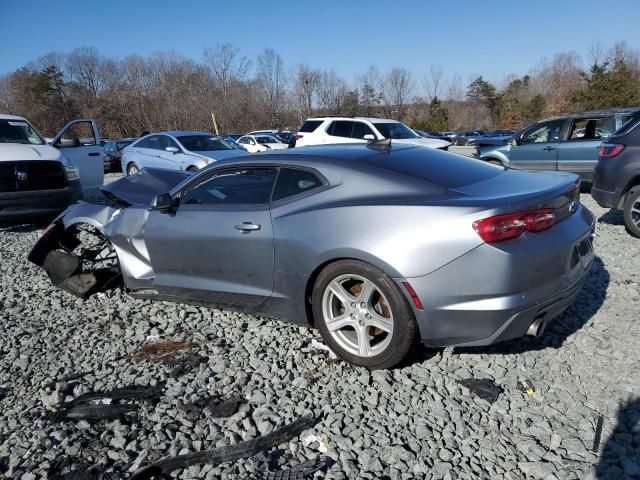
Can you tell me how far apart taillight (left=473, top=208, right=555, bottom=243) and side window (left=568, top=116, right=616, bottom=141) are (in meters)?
8.20

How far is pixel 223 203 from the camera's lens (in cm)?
386

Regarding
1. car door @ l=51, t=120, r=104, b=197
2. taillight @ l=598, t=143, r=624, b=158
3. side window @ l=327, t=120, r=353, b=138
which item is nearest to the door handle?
taillight @ l=598, t=143, r=624, b=158

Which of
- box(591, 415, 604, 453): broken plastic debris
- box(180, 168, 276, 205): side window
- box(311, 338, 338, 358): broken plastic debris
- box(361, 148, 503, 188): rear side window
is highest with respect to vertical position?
box(361, 148, 503, 188): rear side window

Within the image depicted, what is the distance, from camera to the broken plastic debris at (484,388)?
9.56 feet

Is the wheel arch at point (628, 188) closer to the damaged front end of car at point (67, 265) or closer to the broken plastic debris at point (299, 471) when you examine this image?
the broken plastic debris at point (299, 471)

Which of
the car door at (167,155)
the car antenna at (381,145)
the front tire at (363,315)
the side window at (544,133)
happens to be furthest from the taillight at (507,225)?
the car door at (167,155)

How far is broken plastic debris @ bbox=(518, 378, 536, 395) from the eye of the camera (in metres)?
2.95

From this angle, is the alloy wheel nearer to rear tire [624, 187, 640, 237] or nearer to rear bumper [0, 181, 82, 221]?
rear tire [624, 187, 640, 237]

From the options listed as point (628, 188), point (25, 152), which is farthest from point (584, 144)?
point (25, 152)

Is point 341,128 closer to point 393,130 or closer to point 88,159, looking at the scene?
point 393,130

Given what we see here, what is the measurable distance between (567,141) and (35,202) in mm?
10003

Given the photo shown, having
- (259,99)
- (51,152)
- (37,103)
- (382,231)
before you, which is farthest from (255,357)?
(37,103)

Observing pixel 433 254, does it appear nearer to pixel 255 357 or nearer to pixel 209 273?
pixel 255 357

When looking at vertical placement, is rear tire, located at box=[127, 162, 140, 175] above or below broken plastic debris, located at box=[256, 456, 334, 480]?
above
